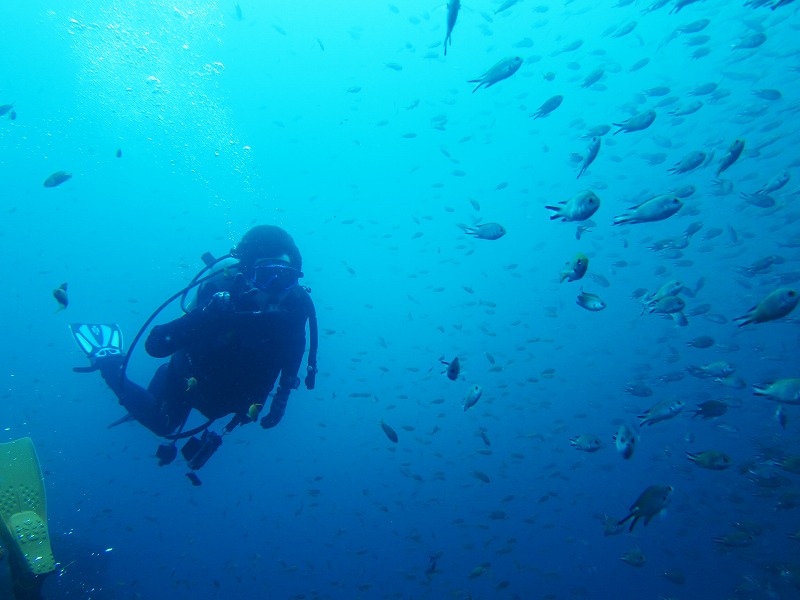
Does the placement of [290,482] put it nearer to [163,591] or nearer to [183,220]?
[163,591]

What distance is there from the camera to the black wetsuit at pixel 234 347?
15.5 ft

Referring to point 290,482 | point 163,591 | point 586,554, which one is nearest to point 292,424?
point 290,482

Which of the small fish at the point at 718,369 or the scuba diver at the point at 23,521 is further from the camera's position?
the small fish at the point at 718,369

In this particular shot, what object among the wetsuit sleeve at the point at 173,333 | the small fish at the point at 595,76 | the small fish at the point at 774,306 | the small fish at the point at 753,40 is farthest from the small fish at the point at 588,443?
the small fish at the point at 753,40

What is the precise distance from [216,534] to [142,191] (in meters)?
62.3

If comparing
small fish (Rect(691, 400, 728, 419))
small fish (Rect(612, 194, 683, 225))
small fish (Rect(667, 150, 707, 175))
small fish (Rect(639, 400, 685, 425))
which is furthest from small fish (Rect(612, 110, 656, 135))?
small fish (Rect(691, 400, 728, 419))

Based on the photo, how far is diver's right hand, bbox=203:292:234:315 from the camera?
450 cm

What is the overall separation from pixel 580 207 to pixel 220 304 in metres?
3.82

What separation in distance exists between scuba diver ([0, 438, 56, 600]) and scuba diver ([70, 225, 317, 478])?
4.38 ft

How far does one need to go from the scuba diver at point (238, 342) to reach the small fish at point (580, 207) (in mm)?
2957

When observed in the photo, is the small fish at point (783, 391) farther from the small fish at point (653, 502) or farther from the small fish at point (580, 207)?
the small fish at point (580, 207)

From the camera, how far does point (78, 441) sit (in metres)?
49.2

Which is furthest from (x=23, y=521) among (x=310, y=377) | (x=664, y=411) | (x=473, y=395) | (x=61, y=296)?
(x=664, y=411)

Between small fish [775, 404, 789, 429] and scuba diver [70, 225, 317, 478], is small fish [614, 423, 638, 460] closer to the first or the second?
scuba diver [70, 225, 317, 478]
